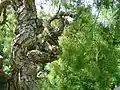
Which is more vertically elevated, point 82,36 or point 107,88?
point 82,36

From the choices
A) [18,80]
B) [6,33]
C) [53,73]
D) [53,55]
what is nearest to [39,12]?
[6,33]

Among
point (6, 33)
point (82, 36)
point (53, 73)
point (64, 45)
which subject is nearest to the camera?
point (82, 36)

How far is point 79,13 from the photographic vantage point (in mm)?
3840

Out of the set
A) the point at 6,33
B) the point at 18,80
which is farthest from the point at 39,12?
the point at 18,80

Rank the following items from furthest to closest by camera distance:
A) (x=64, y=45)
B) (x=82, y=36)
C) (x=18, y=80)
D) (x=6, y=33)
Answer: (x=6, y=33), (x=64, y=45), (x=82, y=36), (x=18, y=80)

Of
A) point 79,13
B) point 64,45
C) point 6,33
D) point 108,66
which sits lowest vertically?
point 108,66

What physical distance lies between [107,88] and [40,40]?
1.00m

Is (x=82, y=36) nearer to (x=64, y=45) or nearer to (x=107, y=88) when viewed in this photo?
(x=64, y=45)

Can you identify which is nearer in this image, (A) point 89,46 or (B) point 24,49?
(B) point 24,49

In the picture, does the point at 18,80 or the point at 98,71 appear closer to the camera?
the point at 18,80

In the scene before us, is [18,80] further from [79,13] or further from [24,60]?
[79,13]

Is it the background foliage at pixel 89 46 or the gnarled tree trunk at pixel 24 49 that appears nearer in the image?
the gnarled tree trunk at pixel 24 49

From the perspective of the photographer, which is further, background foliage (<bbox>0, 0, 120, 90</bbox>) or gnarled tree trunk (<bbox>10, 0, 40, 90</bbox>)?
background foliage (<bbox>0, 0, 120, 90</bbox>)

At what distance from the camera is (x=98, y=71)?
3.61 metres
